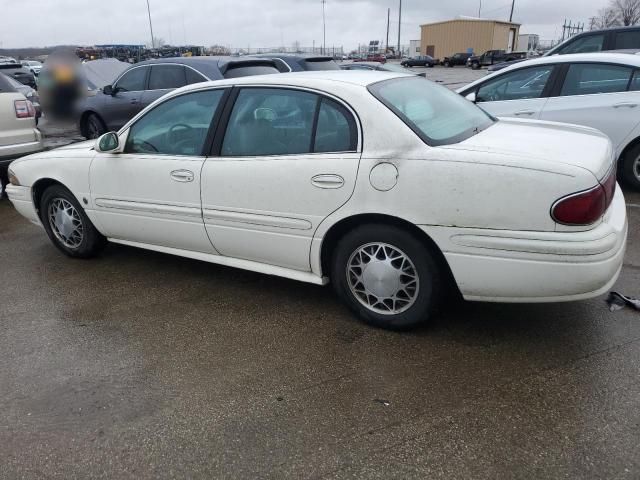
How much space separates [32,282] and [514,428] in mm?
3739

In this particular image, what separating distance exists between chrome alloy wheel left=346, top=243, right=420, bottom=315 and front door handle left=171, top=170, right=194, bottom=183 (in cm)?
127

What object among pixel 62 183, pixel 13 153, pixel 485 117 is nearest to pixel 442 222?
pixel 485 117

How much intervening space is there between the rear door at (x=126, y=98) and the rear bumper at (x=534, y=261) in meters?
7.61

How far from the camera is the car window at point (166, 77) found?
338 inches

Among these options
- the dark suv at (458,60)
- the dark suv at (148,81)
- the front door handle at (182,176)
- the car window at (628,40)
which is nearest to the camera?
the front door handle at (182,176)

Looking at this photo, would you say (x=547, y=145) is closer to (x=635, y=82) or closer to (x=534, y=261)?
(x=534, y=261)

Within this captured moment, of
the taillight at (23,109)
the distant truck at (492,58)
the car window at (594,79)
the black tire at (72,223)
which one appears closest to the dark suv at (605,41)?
the car window at (594,79)

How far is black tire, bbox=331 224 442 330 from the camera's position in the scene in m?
3.03

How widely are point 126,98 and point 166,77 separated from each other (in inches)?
40.1

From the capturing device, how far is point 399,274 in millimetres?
3139

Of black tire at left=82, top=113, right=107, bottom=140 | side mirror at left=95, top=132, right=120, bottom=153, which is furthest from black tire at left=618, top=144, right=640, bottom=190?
black tire at left=82, top=113, right=107, bottom=140

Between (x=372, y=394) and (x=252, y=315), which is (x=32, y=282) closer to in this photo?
(x=252, y=315)

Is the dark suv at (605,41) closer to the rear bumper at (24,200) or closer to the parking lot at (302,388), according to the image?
the parking lot at (302,388)

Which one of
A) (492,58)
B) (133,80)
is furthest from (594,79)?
(492,58)
